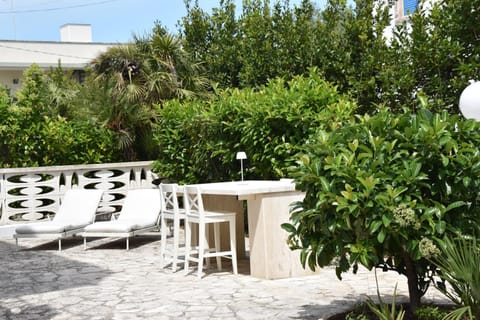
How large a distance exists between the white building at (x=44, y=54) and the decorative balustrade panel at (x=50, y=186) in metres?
21.2

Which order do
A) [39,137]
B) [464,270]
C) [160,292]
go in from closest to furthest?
[464,270] → [160,292] → [39,137]

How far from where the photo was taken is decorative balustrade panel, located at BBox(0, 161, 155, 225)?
1534 cm

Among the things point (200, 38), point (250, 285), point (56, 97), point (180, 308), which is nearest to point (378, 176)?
point (180, 308)

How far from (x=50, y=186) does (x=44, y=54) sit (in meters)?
25.1

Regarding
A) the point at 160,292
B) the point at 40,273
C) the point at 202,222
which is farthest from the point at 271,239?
the point at 40,273

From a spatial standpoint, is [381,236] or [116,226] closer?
[381,236]

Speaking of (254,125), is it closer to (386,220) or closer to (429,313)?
(429,313)

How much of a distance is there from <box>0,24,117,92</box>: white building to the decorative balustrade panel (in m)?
21.2

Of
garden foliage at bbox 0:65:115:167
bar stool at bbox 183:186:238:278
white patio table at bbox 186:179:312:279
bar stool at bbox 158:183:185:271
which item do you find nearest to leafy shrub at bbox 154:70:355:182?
white patio table at bbox 186:179:312:279

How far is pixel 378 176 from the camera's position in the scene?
5.70 m

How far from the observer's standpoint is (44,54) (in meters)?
39.0

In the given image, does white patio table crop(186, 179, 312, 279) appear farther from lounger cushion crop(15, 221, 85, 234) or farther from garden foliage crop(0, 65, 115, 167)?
garden foliage crop(0, 65, 115, 167)

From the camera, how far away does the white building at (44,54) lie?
123 feet

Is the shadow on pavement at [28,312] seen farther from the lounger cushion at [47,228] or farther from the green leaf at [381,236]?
the lounger cushion at [47,228]
